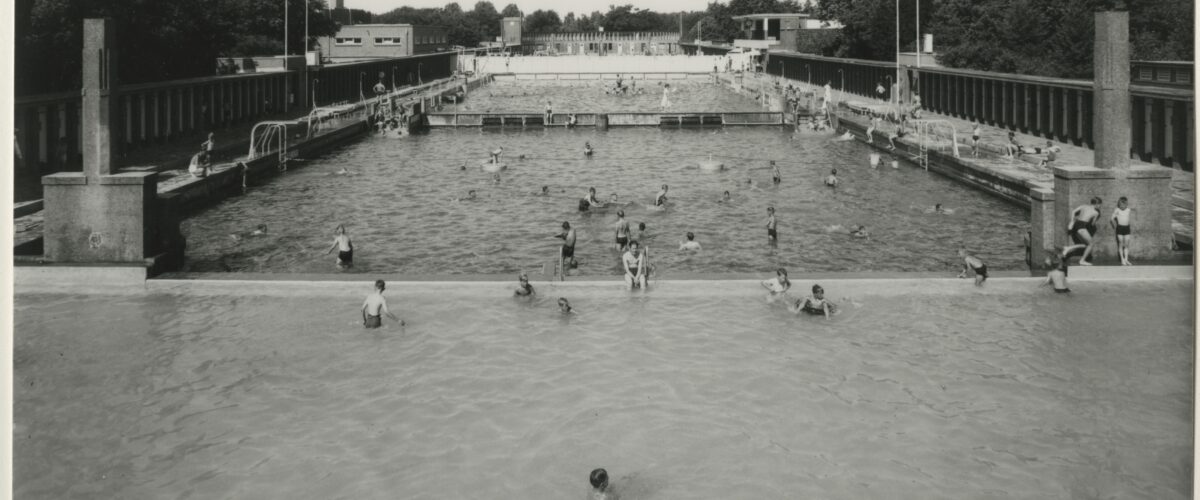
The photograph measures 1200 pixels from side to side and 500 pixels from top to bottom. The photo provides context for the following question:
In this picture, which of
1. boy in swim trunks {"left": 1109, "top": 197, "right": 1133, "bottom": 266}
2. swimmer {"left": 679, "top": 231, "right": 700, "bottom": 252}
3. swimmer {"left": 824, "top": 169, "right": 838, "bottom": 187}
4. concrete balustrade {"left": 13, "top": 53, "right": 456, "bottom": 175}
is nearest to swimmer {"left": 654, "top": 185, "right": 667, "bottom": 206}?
swimmer {"left": 679, "top": 231, "right": 700, "bottom": 252}

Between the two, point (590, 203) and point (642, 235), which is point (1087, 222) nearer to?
point (642, 235)

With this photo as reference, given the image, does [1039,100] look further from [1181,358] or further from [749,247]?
[1181,358]

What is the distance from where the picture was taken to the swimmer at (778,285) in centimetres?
1956

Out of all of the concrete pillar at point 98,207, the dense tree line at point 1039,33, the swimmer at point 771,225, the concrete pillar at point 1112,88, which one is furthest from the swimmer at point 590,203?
the dense tree line at point 1039,33

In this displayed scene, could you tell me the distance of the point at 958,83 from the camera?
63.5 m

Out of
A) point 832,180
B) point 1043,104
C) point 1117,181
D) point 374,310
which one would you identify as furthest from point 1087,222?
point 1043,104

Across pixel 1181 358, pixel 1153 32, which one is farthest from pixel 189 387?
pixel 1153 32

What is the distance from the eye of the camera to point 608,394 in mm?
15344

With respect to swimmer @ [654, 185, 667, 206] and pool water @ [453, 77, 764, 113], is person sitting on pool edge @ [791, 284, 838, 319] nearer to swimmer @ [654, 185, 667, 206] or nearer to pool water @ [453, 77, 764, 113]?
swimmer @ [654, 185, 667, 206]

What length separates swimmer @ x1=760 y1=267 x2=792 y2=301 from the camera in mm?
19558

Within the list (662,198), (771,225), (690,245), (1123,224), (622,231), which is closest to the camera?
(1123,224)

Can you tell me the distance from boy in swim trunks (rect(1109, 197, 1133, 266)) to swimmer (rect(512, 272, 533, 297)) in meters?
10.9

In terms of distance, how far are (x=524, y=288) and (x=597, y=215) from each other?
14.2m

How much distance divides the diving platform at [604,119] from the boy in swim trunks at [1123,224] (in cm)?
4583
